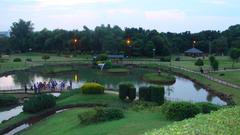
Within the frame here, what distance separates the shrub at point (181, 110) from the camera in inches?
993

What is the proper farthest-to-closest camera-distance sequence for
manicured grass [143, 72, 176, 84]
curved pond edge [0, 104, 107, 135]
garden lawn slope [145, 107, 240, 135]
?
manicured grass [143, 72, 176, 84] → curved pond edge [0, 104, 107, 135] → garden lawn slope [145, 107, 240, 135]

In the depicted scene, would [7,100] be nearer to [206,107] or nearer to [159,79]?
[206,107]

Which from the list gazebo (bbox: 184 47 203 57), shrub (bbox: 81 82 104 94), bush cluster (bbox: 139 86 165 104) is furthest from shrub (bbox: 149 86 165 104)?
gazebo (bbox: 184 47 203 57)

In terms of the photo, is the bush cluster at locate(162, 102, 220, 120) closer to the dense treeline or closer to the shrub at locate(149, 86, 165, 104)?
the shrub at locate(149, 86, 165, 104)

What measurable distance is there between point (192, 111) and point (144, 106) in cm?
904

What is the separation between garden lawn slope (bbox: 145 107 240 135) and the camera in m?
15.2

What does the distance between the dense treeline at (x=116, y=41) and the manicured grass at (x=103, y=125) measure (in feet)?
255

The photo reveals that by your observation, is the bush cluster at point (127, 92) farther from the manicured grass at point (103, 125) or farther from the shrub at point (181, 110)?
the shrub at point (181, 110)

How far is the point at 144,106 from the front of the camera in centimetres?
3422

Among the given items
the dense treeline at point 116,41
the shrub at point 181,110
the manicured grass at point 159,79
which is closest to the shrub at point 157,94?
the shrub at point 181,110

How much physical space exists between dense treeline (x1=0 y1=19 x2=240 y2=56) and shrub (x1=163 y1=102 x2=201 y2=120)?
83.3 m

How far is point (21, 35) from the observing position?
5591 inches

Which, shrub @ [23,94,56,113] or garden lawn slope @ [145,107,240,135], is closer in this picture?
garden lawn slope @ [145,107,240,135]

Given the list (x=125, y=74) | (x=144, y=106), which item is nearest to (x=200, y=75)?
(x=125, y=74)
